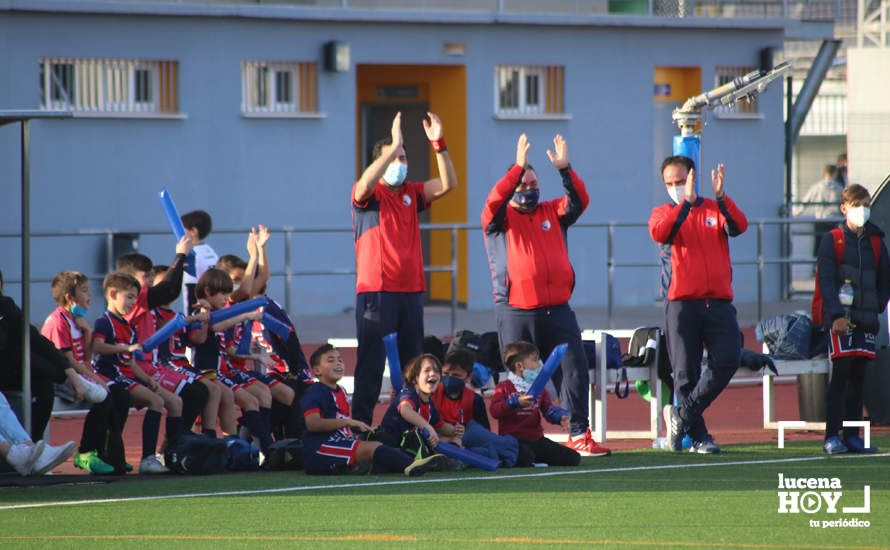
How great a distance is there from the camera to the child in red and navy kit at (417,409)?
10812 millimetres

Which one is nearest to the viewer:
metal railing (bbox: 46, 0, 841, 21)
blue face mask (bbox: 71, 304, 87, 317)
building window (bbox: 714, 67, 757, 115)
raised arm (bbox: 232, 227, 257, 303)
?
blue face mask (bbox: 71, 304, 87, 317)

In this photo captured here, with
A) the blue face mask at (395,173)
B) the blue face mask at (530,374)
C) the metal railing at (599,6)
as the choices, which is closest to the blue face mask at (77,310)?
the blue face mask at (395,173)

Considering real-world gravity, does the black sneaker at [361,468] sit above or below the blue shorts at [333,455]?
below

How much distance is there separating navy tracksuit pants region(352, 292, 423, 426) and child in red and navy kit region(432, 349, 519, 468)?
37 centimetres

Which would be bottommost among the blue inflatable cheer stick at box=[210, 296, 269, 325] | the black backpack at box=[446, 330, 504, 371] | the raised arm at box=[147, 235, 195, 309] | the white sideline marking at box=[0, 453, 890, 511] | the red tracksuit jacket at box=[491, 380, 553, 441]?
the white sideline marking at box=[0, 453, 890, 511]

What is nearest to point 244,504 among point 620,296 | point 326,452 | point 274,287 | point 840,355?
point 326,452

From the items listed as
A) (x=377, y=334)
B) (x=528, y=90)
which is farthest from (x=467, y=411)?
(x=528, y=90)

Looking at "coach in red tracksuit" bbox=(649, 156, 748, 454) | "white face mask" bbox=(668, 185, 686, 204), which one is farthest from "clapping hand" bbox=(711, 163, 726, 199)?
"white face mask" bbox=(668, 185, 686, 204)

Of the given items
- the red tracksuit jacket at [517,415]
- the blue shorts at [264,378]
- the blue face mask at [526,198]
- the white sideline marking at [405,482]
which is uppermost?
the blue face mask at [526,198]

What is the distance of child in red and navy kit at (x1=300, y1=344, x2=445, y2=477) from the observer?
10.6 metres

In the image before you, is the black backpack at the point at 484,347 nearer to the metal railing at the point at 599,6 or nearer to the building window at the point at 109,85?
the building window at the point at 109,85

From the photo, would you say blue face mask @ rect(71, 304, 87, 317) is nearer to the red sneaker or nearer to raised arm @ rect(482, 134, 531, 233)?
raised arm @ rect(482, 134, 531, 233)

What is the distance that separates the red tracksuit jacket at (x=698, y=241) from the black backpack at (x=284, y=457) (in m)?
2.76

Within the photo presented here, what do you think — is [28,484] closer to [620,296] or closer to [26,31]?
[26,31]
